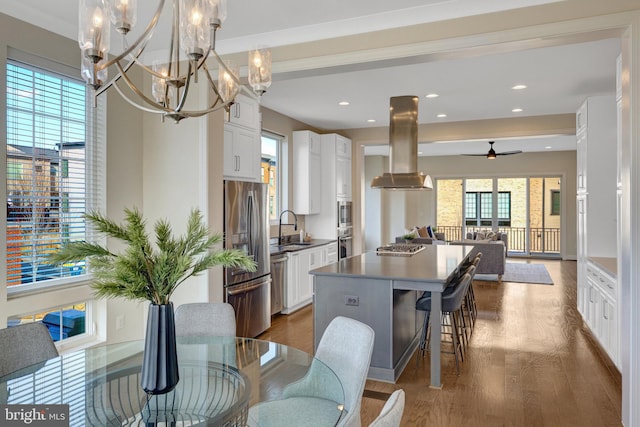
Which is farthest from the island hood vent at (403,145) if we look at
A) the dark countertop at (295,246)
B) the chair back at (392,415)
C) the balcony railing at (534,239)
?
the balcony railing at (534,239)

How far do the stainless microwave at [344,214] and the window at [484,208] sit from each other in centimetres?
601

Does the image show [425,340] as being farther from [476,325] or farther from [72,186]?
[72,186]

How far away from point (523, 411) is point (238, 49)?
3.49 metres

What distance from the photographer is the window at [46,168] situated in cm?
309

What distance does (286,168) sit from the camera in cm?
682

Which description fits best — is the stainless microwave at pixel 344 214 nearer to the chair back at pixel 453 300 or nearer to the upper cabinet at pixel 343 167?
the upper cabinet at pixel 343 167

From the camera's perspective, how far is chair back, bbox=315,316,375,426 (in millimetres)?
1939

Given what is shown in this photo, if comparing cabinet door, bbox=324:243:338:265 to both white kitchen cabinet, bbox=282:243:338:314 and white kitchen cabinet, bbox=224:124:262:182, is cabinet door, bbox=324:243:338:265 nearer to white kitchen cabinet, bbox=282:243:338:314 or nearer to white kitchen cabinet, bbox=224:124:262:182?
white kitchen cabinet, bbox=282:243:338:314

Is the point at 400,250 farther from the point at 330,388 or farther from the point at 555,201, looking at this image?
the point at 555,201

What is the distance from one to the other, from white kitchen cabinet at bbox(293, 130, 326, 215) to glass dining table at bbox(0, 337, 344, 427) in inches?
181

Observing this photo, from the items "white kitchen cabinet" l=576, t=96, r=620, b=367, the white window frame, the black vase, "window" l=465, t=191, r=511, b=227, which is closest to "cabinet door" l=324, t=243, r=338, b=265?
"white kitchen cabinet" l=576, t=96, r=620, b=367

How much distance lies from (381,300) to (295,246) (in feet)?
8.76

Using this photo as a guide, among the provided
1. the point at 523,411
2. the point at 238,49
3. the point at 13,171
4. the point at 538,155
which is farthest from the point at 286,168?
the point at 538,155

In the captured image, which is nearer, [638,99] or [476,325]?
[638,99]
